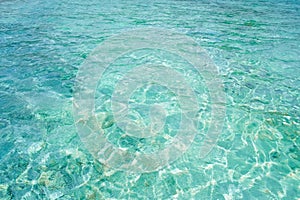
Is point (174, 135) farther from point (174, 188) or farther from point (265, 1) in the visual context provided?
point (265, 1)

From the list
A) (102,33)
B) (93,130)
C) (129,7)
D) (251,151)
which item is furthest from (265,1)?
(93,130)

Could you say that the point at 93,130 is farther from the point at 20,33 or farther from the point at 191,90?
the point at 20,33

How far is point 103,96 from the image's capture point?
24.4 feet

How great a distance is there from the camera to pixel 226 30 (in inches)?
492

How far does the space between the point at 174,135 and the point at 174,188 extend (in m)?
1.55

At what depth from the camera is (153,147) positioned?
5758 millimetres

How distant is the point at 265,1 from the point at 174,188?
18.2 metres

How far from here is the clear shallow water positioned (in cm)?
486

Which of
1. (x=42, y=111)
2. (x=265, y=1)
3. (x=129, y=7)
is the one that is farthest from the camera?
(x=265, y=1)

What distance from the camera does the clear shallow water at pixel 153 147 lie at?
16.0 ft

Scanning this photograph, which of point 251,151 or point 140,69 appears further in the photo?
point 140,69

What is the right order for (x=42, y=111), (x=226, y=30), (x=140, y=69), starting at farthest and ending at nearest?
(x=226, y=30) < (x=140, y=69) < (x=42, y=111)

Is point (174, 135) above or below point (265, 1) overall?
below

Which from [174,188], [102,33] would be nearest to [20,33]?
[102,33]
